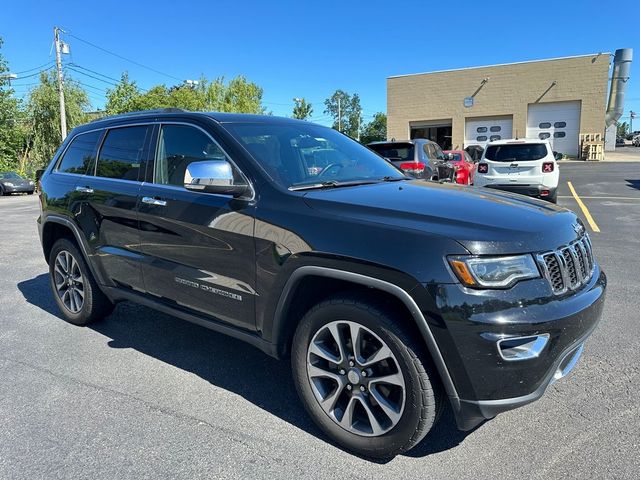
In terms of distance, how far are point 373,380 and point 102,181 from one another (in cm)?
284

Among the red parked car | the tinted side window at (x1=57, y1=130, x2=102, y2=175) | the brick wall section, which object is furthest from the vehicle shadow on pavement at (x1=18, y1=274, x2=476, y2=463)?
the brick wall section

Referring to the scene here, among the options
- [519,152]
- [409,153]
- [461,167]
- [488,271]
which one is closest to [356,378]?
[488,271]

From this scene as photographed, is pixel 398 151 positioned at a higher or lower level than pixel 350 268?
higher

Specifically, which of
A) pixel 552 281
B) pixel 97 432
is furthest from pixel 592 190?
pixel 97 432

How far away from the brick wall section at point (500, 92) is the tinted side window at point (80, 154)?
1318 inches

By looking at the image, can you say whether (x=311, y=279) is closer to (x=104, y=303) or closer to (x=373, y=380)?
(x=373, y=380)

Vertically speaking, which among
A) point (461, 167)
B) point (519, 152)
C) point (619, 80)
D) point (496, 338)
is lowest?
point (496, 338)

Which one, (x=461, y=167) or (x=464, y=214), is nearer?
(x=464, y=214)

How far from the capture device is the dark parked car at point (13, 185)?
26062 millimetres

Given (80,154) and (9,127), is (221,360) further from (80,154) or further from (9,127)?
(9,127)

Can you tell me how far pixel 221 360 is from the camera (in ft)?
12.5

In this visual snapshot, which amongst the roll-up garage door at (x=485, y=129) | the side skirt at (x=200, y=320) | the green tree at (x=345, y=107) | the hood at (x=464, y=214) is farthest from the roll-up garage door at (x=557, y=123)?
the green tree at (x=345, y=107)

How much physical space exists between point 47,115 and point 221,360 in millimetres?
38699

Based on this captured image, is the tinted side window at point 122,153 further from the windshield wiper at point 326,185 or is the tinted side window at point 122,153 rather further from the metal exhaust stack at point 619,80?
the metal exhaust stack at point 619,80
